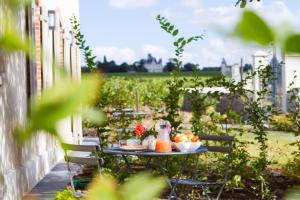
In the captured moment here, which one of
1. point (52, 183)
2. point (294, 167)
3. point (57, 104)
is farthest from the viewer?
point (52, 183)

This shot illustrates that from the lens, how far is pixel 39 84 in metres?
11.5

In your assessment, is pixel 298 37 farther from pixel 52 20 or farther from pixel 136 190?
pixel 52 20

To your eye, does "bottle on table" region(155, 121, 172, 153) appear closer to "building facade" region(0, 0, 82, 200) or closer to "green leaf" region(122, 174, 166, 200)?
"building facade" region(0, 0, 82, 200)

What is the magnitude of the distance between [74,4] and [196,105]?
26.6 ft

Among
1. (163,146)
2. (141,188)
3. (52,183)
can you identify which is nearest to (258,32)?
(141,188)

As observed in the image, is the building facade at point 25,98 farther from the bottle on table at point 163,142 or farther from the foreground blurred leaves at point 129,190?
the foreground blurred leaves at point 129,190

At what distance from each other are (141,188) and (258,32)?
118mm

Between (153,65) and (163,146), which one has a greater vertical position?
(153,65)

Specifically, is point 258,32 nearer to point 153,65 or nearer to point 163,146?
point 163,146

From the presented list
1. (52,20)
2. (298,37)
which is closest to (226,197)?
(52,20)

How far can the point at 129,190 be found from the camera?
1.48 feet

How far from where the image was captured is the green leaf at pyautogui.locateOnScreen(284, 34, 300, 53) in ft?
1.50

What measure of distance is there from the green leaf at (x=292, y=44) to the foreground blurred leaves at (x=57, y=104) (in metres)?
0.12

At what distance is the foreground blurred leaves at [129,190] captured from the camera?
432 millimetres
